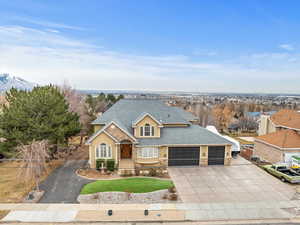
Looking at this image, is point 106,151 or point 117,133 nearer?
point 106,151

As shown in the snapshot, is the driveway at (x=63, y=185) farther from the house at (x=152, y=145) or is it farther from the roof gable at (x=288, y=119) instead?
the roof gable at (x=288, y=119)

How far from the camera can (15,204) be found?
1431 cm

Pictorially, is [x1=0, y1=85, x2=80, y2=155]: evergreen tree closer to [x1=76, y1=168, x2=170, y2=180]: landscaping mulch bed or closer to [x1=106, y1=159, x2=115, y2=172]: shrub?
[x1=76, y1=168, x2=170, y2=180]: landscaping mulch bed

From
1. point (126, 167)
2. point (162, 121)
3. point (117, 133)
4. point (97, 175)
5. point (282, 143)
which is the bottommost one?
point (97, 175)

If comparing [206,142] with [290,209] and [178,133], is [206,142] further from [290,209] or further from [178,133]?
[290,209]

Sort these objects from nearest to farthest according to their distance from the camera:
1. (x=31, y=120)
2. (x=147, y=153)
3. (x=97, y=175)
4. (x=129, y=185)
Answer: (x=129, y=185), (x=97, y=175), (x=31, y=120), (x=147, y=153)

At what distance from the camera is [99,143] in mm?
21203

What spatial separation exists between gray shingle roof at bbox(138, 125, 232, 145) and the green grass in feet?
16.0

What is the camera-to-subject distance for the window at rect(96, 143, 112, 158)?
2131 centimetres

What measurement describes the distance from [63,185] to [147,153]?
29.5 feet

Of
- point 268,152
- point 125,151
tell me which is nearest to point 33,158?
point 125,151

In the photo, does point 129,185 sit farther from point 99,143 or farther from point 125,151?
point 125,151

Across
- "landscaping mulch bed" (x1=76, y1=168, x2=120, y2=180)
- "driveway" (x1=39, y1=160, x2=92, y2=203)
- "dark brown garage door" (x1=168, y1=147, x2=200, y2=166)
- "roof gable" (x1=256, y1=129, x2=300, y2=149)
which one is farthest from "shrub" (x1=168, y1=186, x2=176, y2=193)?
"roof gable" (x1=256, y1=129, x2=300, y2=149)

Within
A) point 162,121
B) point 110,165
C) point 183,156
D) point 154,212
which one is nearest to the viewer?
point 154,212
